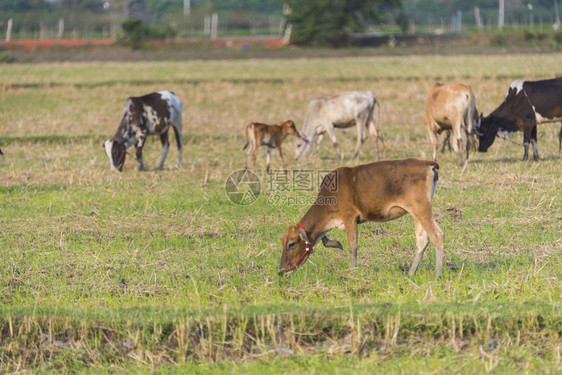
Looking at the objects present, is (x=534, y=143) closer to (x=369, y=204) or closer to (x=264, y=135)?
(x=264, y=135)

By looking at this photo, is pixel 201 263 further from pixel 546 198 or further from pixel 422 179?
pixel 546 198

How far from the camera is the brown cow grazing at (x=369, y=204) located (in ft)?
25.8

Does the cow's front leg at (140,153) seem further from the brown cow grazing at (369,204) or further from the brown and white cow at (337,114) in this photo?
the brown cow grazing at (369,204)

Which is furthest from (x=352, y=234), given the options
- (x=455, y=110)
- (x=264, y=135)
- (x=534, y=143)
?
(x=534, y=143)

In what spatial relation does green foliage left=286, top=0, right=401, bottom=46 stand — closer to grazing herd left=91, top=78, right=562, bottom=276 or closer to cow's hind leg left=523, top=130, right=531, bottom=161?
grazing herd left=91, top=78, right=562, bottom=276

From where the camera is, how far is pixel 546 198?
11609 millimetres

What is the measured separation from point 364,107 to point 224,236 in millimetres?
8926

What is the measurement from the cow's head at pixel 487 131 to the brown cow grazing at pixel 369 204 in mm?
8999

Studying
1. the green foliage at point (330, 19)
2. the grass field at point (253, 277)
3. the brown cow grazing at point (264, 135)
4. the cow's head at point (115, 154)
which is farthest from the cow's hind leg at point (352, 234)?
the green foliage at point (330, 19)

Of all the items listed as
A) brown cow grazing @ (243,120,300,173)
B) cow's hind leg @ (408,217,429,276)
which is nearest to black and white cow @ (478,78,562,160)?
brown cow grazing @ (243,120,300,173)

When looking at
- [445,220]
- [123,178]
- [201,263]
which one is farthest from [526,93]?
[201,263]

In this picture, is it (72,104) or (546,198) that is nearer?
(546,198)

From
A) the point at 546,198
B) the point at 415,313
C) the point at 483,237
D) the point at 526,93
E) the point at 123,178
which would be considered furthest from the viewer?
the point at 526,93

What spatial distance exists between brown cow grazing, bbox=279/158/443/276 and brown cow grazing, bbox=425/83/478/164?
7.58m
